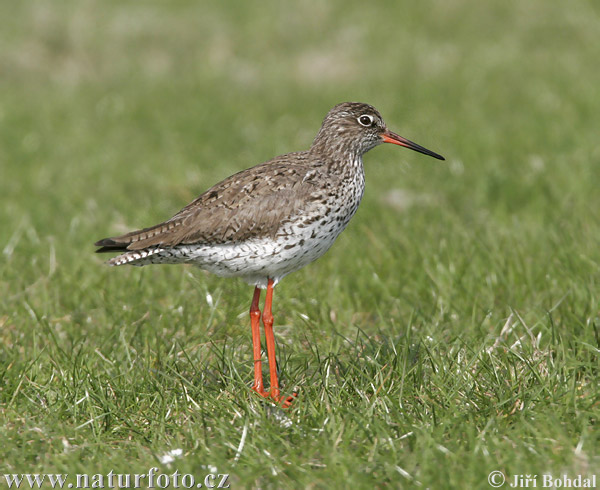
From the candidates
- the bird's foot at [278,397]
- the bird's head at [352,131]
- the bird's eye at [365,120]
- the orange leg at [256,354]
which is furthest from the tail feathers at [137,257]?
the bird's eye at [365,120]

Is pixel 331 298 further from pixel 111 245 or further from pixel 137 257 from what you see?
pixel 111 245

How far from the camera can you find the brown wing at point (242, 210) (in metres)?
5.50

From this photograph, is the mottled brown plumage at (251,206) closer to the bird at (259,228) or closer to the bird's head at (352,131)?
the bird at (259,228)

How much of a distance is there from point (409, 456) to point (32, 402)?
7.99 feet

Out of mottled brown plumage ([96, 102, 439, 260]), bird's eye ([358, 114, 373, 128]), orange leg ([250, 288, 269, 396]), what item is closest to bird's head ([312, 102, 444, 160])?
bird's eye ([358, 114, 373, 128])

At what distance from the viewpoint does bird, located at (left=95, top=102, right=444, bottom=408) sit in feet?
18.0

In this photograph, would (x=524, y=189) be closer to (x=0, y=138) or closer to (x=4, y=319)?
(x=4, y=319)

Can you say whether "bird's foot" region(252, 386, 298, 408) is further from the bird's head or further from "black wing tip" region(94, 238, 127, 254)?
the bird's head

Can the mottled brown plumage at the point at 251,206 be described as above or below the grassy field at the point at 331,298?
above

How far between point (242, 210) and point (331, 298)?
1.80 metres

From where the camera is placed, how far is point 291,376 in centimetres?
560

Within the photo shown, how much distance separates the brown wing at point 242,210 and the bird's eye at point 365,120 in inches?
26.0

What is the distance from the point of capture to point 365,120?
20.2 ft

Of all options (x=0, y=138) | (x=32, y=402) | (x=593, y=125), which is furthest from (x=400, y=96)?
(x=32, y=402)
